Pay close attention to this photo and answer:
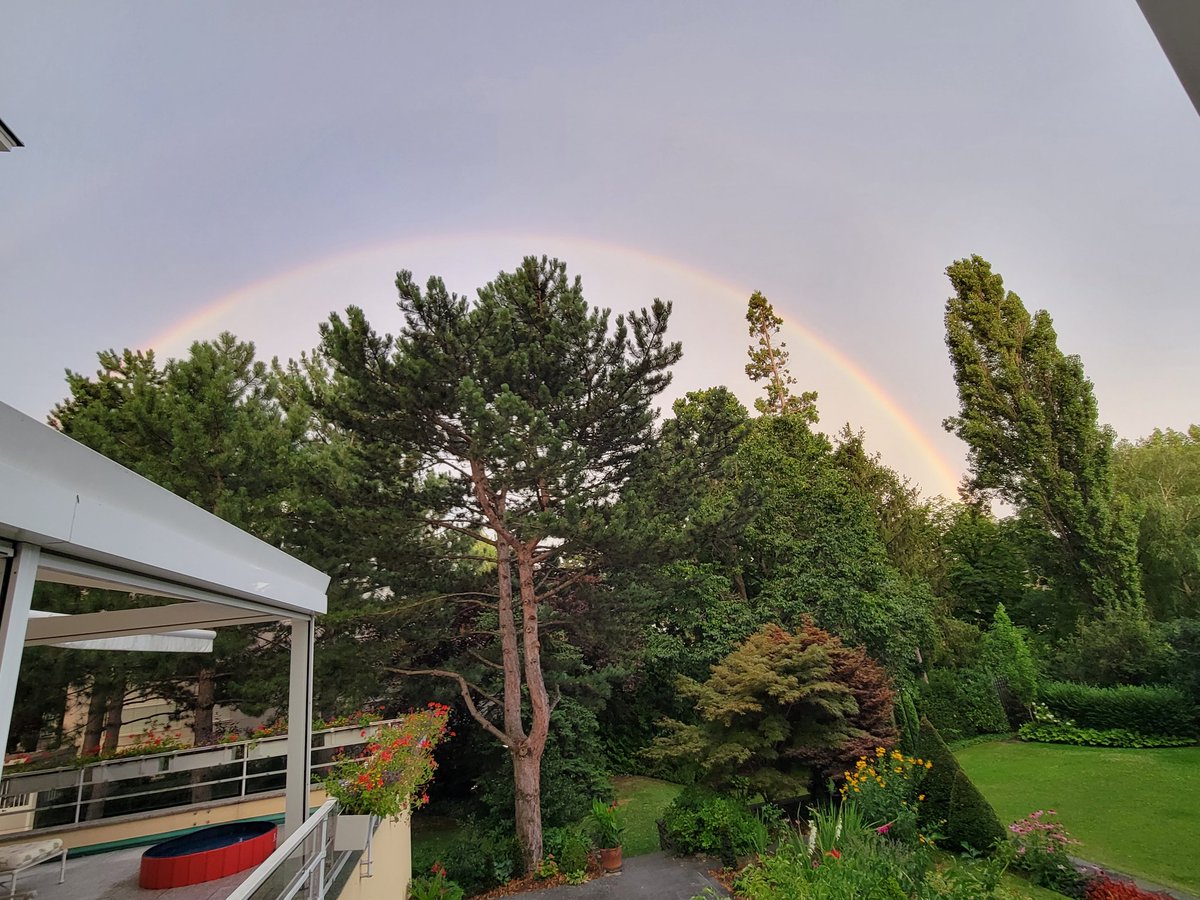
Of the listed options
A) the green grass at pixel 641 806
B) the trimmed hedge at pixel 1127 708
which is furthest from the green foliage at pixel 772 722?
the trimmed hedge at pixel 1127 708

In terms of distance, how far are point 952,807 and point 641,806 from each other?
701 cm

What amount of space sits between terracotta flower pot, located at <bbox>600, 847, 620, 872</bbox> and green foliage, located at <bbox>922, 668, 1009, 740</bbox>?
1255 centimetres

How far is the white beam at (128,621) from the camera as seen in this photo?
3.78m

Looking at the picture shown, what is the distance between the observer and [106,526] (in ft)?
6.21

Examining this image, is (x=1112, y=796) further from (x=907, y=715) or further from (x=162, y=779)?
(x=162, y=779)

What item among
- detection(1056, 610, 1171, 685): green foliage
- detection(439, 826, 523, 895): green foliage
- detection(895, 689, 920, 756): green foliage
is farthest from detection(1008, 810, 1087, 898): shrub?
detection(1056, 610, 1171, 685): green foliage

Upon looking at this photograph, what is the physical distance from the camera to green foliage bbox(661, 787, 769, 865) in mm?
9289

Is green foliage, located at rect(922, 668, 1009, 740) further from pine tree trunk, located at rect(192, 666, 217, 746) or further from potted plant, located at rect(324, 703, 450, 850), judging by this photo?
pine tree trunk, located at rect(192, 666, 217, 746)

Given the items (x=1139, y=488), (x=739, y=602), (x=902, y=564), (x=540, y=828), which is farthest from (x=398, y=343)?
(x=1139, y=488)

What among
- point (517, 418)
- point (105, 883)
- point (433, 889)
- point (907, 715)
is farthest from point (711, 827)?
point (907, 715)

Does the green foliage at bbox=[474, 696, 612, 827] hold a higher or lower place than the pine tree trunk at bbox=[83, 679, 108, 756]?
lower

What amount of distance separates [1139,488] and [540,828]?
28.8 metres

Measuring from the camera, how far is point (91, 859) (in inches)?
236

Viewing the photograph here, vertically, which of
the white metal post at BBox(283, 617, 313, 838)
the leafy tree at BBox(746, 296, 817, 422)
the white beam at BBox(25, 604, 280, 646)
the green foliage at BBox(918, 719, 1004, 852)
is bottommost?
the green foliage at BBox(918, 719, 1004, 852)
